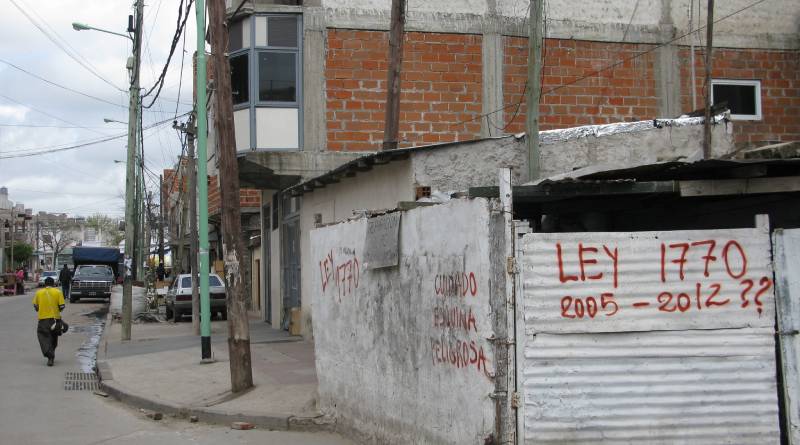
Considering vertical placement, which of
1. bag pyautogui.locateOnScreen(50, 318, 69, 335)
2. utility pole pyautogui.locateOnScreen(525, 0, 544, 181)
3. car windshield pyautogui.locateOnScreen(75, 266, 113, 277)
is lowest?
bag pyautogui.locateOnScreen(50, 318, 69, 335)

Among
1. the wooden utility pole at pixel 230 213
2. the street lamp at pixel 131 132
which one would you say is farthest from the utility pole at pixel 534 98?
the street lamp at pixel 131 132

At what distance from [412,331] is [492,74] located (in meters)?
12.3

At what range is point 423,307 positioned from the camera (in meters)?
7.52

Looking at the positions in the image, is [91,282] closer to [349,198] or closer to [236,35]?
[236,35]

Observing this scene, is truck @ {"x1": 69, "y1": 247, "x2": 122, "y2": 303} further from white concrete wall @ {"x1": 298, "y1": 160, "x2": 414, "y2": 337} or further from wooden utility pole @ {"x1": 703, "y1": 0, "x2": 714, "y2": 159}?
wooden utility pole @ {"x1": 703, "y1": 0, "x2": 714, "y2": 159}

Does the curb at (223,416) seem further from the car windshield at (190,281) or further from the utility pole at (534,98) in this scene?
the car windshield at (190,281)

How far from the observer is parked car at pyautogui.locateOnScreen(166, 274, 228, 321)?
2780 cm

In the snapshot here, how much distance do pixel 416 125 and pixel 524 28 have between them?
3422mm

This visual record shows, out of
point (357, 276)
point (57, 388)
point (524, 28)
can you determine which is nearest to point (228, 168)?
point (357, 276)

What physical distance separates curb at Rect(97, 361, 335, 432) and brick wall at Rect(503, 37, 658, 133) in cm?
1034

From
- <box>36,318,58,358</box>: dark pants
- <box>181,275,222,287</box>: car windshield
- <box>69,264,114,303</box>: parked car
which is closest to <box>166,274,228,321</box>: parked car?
<box>181,275,222,287</box>: car windshield

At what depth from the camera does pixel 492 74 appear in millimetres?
19078

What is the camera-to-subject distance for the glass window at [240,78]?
60.5ft

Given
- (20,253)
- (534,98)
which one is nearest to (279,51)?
(534,98)
